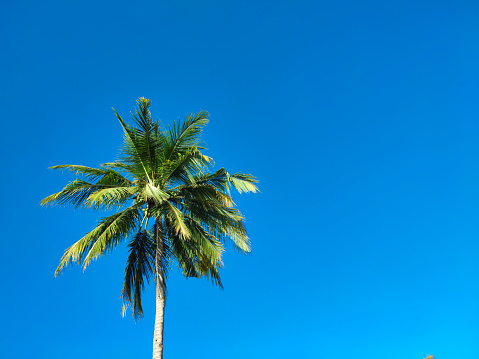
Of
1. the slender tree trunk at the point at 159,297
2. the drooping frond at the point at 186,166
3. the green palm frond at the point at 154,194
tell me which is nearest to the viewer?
the slender tree trunk at the point at 159,297

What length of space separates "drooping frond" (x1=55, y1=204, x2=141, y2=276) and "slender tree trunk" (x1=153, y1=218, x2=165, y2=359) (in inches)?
37.1

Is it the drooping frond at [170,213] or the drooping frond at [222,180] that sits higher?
the drooping frond at [222,180]

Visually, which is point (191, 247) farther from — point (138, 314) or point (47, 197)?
point (47, 197)

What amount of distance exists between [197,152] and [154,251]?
378 cm

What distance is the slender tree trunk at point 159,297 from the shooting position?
1225 centimetres

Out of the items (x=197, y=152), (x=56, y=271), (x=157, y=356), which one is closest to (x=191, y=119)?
(x=197, y=152)

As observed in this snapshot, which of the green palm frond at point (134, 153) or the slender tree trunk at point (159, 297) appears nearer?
the slender tree trunk at point (159, 297)

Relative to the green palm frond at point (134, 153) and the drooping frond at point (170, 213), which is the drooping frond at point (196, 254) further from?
the green palm frond at point (134, 153)

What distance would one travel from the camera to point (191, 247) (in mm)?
14875

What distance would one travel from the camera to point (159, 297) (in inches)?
519

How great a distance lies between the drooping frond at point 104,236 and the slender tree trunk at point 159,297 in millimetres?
942

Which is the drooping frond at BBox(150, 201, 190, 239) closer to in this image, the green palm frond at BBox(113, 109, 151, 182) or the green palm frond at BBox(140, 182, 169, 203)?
the green palm frond at BBox(140, 182, 169, 203)

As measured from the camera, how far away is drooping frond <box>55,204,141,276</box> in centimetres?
1291

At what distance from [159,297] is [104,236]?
255cm
